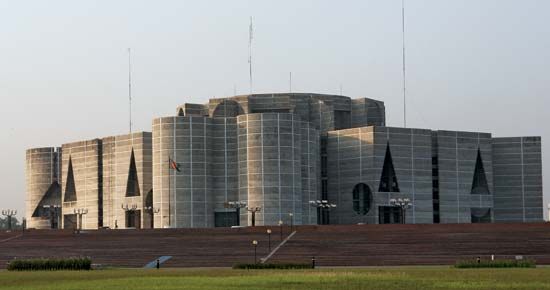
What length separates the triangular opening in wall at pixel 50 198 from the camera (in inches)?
6058

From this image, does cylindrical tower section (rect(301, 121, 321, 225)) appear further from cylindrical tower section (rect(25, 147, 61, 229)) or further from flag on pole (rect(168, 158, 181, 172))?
cylindrical tower section (rect(25, 147, 61, 229))

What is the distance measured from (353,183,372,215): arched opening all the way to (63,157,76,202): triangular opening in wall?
43592 mm

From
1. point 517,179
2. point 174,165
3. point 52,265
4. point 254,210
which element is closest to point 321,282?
point 52,265

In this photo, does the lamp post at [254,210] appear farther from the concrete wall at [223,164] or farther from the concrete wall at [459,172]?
the concrete wall at [459,172]

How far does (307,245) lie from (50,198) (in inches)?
3086

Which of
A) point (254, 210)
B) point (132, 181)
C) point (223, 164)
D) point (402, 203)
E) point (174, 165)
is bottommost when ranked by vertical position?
point (254, 210)

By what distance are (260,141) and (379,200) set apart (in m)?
18.1

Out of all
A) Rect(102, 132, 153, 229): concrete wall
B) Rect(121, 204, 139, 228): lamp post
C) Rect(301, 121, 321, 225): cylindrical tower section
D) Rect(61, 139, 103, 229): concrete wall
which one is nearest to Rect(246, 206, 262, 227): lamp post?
Rect(301, 121, 321, 225): cylindrical tower section

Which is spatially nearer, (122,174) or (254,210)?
(254,210)

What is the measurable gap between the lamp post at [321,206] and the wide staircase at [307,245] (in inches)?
1376

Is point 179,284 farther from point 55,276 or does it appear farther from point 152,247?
point 152,247

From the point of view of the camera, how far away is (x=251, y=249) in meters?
85.1

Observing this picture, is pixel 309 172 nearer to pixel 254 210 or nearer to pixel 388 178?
pixel 388 178

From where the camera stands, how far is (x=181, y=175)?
417 ft
